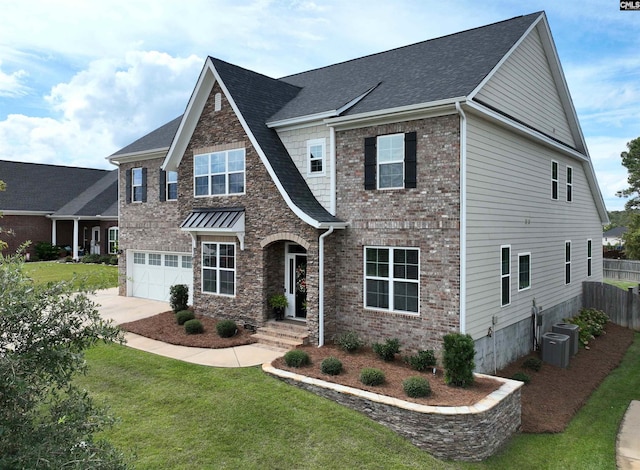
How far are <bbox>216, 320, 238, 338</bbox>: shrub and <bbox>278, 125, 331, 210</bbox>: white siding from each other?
4721 mm

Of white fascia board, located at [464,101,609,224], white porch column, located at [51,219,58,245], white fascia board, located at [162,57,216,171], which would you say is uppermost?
white fascia board, located at [162,57,216,171]

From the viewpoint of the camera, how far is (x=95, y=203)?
3531 centimetres

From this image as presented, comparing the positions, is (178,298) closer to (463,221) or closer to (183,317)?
(183,317)

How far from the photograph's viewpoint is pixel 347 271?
12648mm

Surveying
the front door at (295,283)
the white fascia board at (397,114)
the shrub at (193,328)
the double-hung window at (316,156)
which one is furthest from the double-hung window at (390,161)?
the shrub at (193,328)

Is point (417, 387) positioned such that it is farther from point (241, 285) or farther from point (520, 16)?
point (520, 16)

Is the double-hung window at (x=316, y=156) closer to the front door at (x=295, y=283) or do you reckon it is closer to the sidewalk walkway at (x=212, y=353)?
the front door at (x=295, y=283)

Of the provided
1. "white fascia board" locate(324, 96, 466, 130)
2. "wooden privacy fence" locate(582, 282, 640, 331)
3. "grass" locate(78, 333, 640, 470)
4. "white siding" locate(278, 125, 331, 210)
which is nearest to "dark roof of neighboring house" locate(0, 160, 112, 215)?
"white siding" locate(278, 125, 331, 210)

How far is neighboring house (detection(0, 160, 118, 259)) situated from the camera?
33.7 metres

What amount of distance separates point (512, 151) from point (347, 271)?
6185 millimetres

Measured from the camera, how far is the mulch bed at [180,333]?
1310cm

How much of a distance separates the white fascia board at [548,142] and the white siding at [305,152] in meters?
4.37

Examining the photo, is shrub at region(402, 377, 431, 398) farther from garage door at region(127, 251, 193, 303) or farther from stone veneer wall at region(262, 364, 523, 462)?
garage door at region(127, 251, 193, 303)

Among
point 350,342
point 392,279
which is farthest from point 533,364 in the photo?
point 350,342
